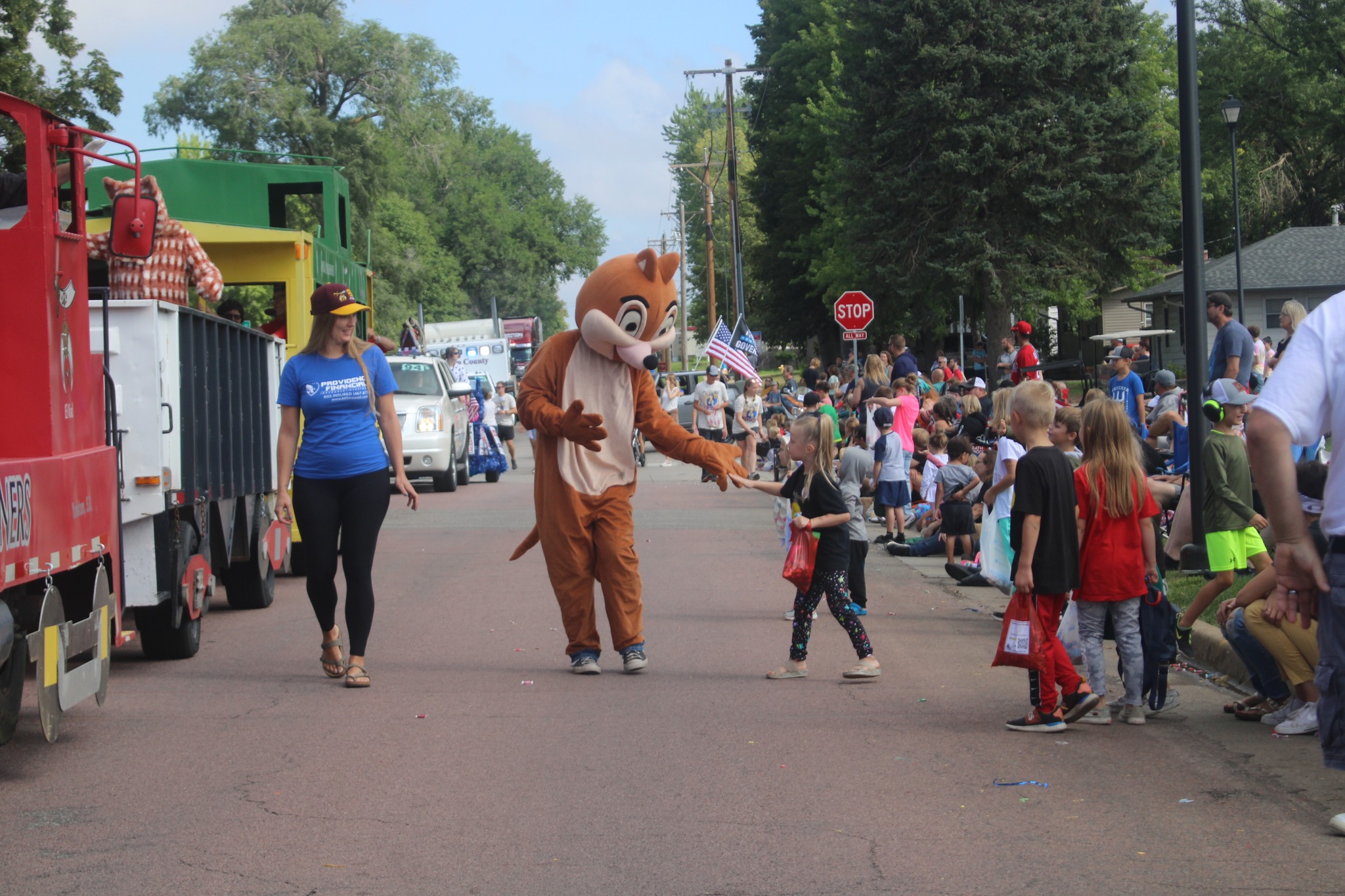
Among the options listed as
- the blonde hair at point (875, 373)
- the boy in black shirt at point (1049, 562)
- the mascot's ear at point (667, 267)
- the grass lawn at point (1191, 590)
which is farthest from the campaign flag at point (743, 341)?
the boy in black shirt at point (1049, 562)

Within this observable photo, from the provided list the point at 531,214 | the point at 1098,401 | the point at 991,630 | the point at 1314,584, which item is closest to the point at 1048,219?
the point at 991,630

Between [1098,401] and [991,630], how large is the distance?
3377 mm

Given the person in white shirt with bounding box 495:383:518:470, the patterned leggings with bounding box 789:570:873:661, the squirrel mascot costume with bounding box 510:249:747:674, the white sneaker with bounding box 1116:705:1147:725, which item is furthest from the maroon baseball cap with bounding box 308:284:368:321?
the person in white shirt with bounding box 495:383:518:470

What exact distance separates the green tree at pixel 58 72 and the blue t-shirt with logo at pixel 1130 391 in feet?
82.3

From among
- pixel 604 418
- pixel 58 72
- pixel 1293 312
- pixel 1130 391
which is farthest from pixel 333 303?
pixel 58 72

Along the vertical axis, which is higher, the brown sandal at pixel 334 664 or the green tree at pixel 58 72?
the green tree at pixel 58 72

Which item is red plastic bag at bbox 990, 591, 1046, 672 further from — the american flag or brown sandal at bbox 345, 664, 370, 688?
the american flag

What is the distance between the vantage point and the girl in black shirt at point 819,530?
7898mm

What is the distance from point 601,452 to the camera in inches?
316

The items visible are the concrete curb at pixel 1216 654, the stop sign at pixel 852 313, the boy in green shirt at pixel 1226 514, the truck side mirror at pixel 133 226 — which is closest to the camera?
the truck side mirror at pixel 133 226

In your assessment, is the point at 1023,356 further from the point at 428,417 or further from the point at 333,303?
the point at 333,303

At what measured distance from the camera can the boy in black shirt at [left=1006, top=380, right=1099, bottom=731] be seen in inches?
258

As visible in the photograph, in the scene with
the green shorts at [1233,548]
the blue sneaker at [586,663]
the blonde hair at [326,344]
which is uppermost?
the blonde hair at [326,344]

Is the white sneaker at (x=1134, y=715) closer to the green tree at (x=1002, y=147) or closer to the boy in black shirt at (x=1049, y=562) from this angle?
the boy in black shirt at (x=1049, y=562)
